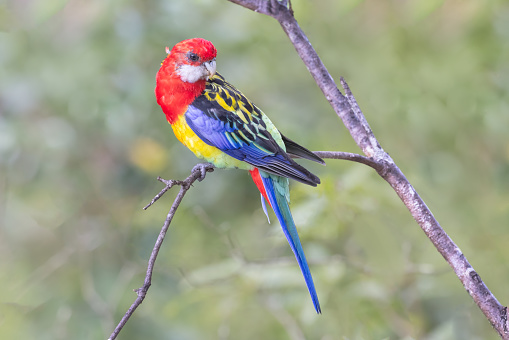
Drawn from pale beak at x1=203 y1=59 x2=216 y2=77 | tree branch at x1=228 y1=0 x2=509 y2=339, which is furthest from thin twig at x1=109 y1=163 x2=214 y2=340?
tree branch at x1=228 y1=0 x2=509 y2=339

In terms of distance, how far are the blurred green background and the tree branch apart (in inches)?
23.0

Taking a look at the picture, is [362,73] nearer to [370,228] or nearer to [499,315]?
[370,228]

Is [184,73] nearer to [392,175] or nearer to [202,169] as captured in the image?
[202,169]

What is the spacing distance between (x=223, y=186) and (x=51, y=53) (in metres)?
1.20

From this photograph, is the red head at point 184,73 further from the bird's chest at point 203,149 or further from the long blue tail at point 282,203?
the long blue tail at point 282,203

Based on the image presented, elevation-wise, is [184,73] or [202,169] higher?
[184,73]

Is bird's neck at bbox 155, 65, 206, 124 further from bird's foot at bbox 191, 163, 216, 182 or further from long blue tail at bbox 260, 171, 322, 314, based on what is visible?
long blue tail at bbox 260, 171, 322, 314

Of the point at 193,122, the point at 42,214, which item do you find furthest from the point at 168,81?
the point at 42,214

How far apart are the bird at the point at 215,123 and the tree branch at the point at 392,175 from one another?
0.72 feet

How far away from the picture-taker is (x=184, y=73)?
5.23ft

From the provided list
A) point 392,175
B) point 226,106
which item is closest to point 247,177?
point 226,106

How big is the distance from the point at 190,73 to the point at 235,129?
7.8 inches

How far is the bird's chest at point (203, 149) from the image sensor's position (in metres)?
1.62

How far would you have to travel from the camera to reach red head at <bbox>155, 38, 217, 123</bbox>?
1.58 meters
